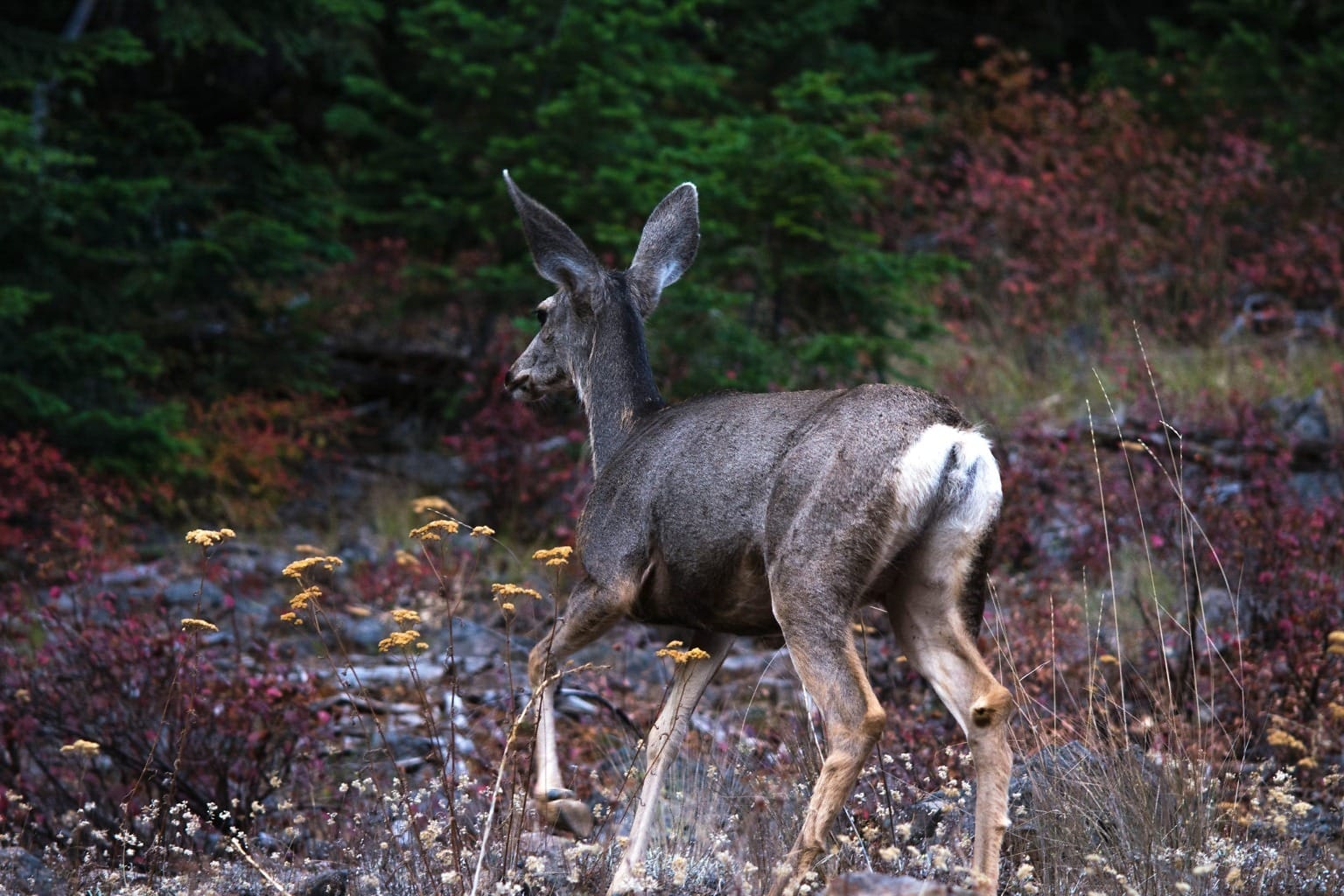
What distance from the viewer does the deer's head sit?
5.71 m

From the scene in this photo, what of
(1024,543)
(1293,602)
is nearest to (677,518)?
(1293,602)

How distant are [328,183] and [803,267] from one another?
4587 millimetres

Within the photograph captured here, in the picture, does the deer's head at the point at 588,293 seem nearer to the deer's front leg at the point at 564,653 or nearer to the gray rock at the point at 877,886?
the deer's front leg at the point at 564,653

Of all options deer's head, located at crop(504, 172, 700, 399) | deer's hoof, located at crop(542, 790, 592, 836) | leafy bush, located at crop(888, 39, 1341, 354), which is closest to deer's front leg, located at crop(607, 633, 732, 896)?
deer's hoof, located at crop(542, 790, 592, 836)

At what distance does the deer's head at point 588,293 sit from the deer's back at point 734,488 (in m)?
0.72

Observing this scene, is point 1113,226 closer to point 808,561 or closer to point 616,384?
point 616,384

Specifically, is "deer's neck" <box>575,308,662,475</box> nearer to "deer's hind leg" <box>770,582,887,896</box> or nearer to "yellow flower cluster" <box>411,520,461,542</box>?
"yellow flower cluster" <box>411,520,461,542</box>

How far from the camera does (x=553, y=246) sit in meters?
5.71

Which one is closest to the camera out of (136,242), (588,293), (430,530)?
(430,530)

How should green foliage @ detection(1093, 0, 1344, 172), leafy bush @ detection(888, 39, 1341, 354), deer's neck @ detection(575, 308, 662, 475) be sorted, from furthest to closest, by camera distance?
green foliage @ detection(1093, 0, 1344, 172) → leafy bush @ detection(888, 39, 1341, 354) → deer's neck @ detection(575, 308, 662, 475)

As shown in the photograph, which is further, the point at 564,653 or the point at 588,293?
the point at 588,293

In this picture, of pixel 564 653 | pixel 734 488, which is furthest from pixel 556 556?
pixel 564 653

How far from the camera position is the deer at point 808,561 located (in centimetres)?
431

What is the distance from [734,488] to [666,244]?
1.71 m
